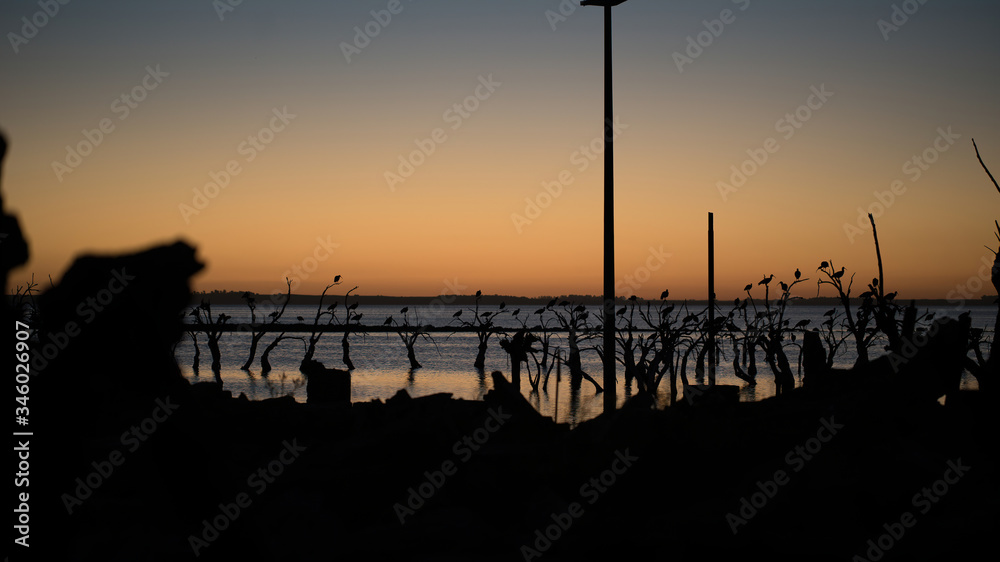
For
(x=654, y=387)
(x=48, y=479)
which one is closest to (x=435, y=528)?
(x=48, y=479)

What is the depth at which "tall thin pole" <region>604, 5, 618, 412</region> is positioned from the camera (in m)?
12.2

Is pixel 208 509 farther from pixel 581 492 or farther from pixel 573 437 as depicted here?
pixel 573 437

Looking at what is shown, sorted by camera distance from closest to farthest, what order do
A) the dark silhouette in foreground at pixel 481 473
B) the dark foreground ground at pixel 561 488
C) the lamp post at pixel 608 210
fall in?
the dark silhouette in foreground at pixel 481 473, the dark foreground ground at pixel 561 488, the lamp post at pixel 608 210

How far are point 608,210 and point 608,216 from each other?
0.31 ft

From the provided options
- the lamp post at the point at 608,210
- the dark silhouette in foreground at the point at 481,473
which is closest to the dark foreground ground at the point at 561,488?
the dark silhouette in foreground at the point at 481,473

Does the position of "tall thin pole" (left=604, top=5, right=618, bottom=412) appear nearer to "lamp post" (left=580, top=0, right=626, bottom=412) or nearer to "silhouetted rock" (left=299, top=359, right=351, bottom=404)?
"lamp post" (left=580, top=0, right=626, bottom=412)

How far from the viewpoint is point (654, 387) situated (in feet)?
79.3

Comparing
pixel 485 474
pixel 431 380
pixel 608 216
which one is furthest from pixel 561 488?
pixel 431 380

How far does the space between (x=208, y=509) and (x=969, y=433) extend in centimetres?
705

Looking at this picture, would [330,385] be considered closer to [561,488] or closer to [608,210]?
[608,210]

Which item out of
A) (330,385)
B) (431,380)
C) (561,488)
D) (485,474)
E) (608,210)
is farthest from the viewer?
(431,380)

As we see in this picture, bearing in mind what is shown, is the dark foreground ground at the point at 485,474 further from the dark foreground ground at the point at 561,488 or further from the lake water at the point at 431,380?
the lake water at the point at 431,380

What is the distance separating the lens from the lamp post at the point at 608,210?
12172 mm

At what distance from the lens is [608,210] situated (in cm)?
1241
